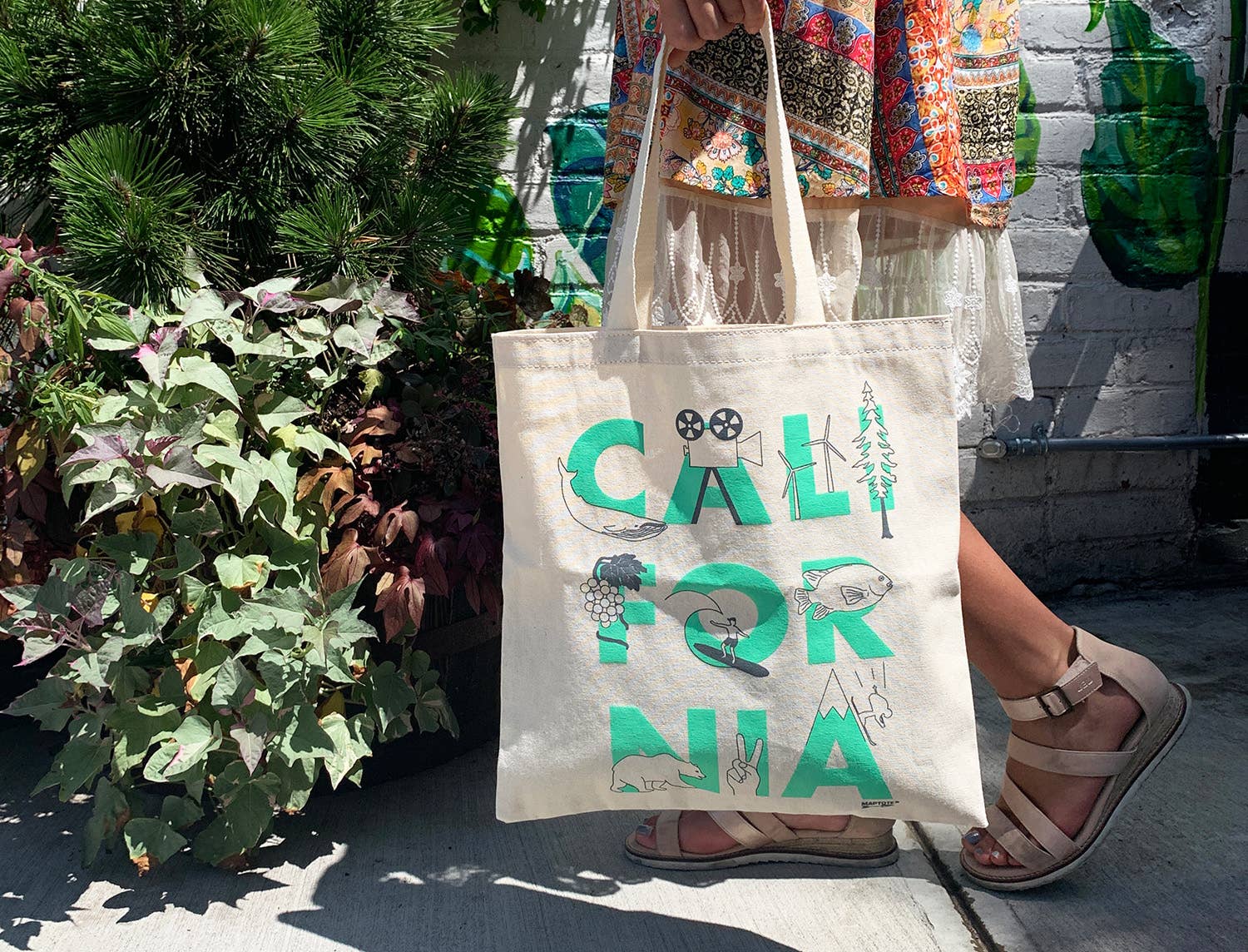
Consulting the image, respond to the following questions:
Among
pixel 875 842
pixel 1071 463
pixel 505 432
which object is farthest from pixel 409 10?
pixel 1071 463

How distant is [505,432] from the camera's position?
1.14m

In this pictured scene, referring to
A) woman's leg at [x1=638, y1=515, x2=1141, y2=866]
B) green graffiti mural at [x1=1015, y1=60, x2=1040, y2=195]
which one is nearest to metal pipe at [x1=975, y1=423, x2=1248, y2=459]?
green graffiti mural at [x1=1015, y1=60, x2=1040, y2=195]

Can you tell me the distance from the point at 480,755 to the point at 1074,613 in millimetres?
1507

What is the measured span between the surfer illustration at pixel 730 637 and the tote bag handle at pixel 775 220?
12.8 inches

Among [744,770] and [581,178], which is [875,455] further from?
[581,178]

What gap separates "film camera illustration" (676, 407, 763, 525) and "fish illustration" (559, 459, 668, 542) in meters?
0.06

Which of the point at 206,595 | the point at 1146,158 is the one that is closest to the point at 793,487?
the point at 206,595

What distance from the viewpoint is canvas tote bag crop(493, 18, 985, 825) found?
3.52 feet

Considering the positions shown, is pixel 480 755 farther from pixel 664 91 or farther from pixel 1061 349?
pixel 1061 349

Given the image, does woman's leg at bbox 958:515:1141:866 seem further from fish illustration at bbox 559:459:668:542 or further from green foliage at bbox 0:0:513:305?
green foliage at bbox 0:0:513:305

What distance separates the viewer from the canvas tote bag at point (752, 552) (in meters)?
1.07

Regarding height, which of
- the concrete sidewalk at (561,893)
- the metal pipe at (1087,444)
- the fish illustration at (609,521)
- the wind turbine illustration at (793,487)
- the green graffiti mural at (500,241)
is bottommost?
the concrete sidewalk at (561,893)

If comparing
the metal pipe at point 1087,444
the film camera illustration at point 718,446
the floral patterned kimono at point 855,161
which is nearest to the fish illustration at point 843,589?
the film camera illustration at point 718,446

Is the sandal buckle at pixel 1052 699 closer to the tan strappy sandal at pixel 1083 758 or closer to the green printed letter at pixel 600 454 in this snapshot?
the tan strappy sandal at pixel 1083 758
